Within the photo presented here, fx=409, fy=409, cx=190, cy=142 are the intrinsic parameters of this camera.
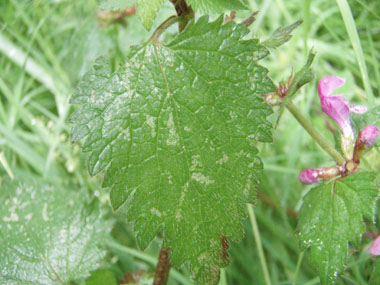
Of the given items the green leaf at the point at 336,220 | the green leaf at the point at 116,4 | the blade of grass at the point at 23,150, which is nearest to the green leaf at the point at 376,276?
the green leaf at the point at 336,220

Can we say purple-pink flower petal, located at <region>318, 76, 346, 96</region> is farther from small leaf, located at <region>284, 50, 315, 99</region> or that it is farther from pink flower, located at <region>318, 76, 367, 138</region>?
small leaf, located at <region>284, 50, 315, 99</region>

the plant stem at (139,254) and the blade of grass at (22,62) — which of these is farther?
the blade of grass at (22,62)

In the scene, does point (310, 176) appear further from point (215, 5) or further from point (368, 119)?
point (215, 5)

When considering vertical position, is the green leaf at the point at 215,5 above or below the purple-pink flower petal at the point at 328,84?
above

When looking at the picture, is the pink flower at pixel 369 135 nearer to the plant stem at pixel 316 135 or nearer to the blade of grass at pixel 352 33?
the plant stem at pixel 316 135

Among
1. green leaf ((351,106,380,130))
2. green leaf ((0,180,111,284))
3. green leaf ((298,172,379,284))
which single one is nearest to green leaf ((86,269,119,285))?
green leaf ((0,180,111,284))

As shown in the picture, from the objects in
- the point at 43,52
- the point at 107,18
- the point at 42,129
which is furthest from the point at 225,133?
the point at 43,52

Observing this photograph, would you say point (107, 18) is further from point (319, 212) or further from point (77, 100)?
point (319, 212)
